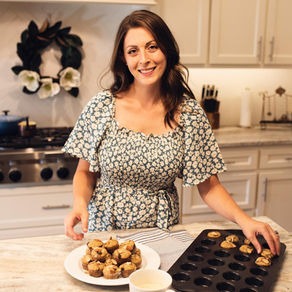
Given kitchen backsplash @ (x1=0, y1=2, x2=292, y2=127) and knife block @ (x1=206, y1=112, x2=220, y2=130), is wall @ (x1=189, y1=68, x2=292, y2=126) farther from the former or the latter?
knife block @ (x1=206, y1=112, x2=220, y2=130)

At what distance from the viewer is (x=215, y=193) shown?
4.88 feet

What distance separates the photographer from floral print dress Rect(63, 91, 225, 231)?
4.82ft

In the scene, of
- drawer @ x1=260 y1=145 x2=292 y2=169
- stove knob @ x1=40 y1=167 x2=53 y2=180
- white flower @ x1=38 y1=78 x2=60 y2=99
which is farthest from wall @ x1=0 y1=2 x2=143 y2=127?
drawer @ x1=260 y1=145 x2=292 y2=169

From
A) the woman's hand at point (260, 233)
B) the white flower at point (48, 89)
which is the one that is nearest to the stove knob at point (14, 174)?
the white flower at point (48, 89)

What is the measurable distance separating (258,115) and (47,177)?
183cm

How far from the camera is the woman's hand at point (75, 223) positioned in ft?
4.10

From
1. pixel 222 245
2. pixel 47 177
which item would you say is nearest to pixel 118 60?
pixel 222 245

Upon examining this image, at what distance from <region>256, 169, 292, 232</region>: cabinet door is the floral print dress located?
158 centimetres

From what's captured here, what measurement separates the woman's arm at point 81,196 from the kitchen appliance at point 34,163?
97 cm

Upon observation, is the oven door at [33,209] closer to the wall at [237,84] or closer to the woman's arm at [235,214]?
the woman's arm at [235,214]

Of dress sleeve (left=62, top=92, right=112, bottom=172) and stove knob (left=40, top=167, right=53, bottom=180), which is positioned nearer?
dress sleeve (left=62, top=92, right=112, bottom=172)

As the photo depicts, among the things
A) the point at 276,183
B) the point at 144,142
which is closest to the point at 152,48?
the point at 144,142

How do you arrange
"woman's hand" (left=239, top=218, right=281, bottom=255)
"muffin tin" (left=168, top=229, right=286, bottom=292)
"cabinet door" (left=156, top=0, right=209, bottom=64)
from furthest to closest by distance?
"cabinet door" (left=156, top=0, right=209, bottom=64) < "woman's hand" (left=239, top=218, right=281, bottom=255) < "muffin tin" (left=168, top=229, right=286, bottom=292)

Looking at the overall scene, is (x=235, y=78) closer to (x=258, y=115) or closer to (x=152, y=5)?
(x=258, y=115)
